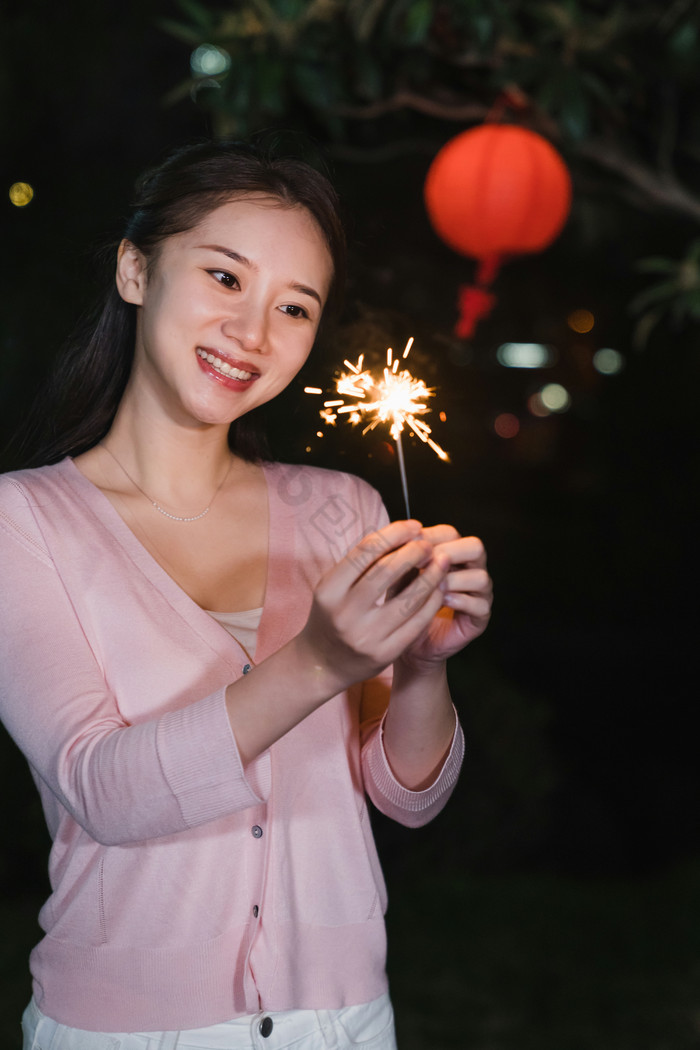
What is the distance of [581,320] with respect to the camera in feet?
19.5

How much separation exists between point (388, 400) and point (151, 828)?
517mm

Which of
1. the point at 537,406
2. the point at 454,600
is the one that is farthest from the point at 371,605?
the point at 537,406

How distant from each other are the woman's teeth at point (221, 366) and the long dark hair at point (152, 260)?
0.15 m

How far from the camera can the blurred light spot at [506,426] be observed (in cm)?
676

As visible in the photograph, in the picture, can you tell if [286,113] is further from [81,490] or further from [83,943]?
[83,943]

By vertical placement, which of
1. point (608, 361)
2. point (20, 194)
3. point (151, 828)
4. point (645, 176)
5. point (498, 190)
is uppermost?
point (608, 361)

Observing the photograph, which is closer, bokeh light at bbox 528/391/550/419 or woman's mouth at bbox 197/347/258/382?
woman's mouth at bbox 197/347/258/382

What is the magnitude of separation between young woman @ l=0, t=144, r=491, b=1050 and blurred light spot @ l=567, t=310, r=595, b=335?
4.91 meters

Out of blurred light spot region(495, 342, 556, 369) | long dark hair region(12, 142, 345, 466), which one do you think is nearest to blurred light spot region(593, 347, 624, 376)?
blurred light spot region(495, 342, 556, 369)

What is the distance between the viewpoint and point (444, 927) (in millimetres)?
3105

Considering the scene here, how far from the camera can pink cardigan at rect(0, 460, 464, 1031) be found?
103cm

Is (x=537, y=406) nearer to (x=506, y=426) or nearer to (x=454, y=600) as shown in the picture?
(x=506, y=426)

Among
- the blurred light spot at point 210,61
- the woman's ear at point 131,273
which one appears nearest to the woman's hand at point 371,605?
the woman's ear at point 131,273

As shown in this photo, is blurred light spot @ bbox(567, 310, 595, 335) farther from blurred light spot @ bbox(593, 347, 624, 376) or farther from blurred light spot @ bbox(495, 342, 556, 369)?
blurred light spot @ bbox(495, 342, 556, 369)
